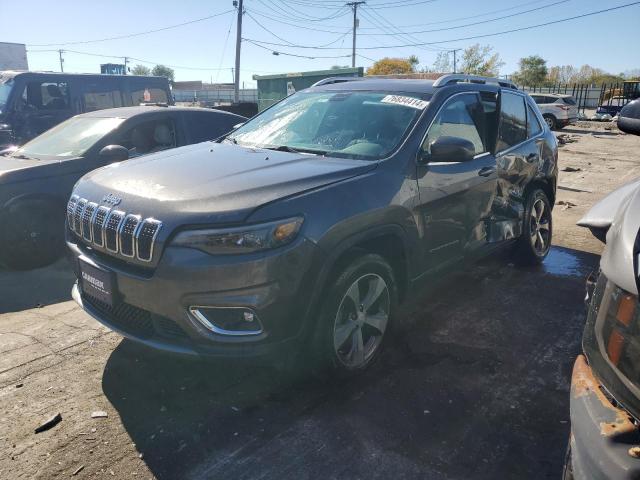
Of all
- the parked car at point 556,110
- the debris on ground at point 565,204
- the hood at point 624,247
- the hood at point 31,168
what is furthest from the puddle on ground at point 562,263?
the parked car at point 556,110

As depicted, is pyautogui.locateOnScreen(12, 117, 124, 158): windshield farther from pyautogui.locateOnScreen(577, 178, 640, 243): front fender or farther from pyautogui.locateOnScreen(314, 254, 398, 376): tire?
pyautogui.locateOnScreen(577, 178, 640, 243): front fender

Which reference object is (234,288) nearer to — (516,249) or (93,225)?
(93,225)

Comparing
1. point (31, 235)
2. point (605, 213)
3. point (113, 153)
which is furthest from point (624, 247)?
point (31, 235)

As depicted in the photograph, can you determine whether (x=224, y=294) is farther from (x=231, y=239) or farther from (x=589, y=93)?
(x=589, y=93)

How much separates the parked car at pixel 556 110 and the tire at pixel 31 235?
24.2m

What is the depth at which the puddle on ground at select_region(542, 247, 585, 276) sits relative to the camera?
216 inches

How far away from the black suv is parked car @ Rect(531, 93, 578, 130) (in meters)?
23.2

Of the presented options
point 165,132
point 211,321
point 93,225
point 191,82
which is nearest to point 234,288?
point 211,321

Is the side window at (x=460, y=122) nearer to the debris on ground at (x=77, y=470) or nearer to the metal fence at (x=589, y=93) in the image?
the debris on ground at (x=77, y=470)

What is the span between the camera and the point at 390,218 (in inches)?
126

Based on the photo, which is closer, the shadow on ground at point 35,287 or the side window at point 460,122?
the side window at point 460,122

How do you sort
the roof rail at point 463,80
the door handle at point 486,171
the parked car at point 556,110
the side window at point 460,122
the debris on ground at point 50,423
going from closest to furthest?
the debris on ground at point 50,423, the side window at point 460,122, the roof rail at point 463,80, the door handle at point 486,171, the parked car at point 556,110

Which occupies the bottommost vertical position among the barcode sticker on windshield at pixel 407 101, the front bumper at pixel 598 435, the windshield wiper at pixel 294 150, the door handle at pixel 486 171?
the front bumper at pixel 598 435

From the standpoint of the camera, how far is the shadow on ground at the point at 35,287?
178 inches
